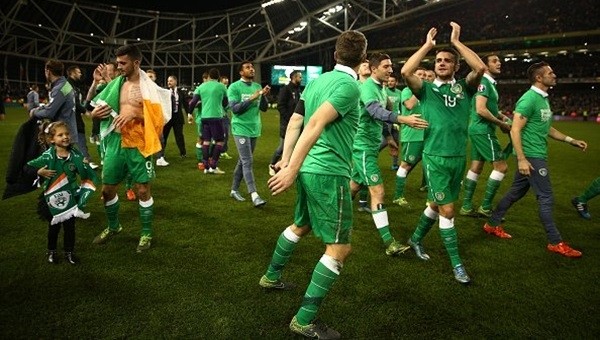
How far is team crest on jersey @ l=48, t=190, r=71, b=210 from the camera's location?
400 cm

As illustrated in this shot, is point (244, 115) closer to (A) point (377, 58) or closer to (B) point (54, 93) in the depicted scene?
(A) point (377, 58)

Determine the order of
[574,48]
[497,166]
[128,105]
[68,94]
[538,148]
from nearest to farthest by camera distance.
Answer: [128,105] < [538,148] < [68,94] < [497,166] < [574,48]

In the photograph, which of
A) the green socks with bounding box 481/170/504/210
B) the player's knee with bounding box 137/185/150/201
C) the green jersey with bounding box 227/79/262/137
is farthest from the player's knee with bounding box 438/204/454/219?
the green jersey with bounding box 227/79/262/137

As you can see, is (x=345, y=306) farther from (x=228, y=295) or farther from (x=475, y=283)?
(x=475, y=283)

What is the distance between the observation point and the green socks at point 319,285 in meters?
2.91

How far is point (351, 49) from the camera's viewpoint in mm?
2898

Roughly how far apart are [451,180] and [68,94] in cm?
493

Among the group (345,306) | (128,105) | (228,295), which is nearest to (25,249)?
(128,105)

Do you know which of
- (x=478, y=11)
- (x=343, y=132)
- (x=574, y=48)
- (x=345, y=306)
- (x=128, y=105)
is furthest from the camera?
(x=478, y=11)

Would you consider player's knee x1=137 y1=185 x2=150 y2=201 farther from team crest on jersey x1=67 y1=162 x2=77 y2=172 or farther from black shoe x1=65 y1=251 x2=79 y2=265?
black shoe x1=65 y1=251 x2=79 y2=265

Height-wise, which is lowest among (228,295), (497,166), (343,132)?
(228,295)

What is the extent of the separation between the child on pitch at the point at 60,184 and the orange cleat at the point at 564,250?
207 inches

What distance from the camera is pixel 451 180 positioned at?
4020mm

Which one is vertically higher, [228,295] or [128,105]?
[128,105]
